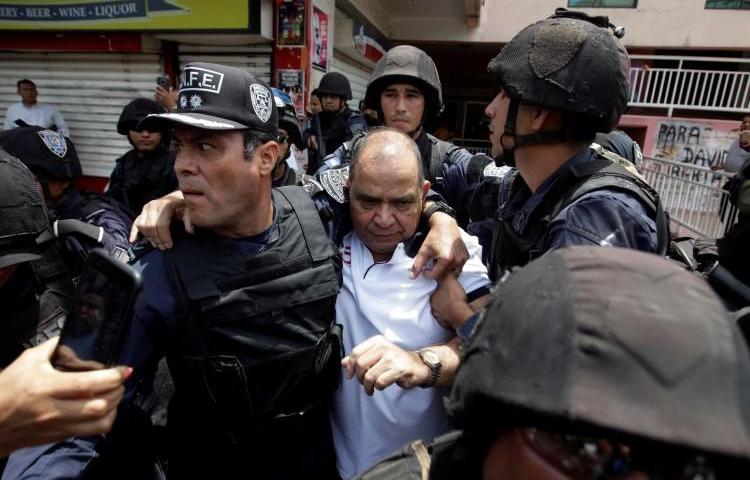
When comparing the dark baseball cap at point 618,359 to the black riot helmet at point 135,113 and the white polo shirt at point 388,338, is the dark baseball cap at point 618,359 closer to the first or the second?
the white polo shirt at point 388,338

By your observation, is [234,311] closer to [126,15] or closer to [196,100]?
[196,100]

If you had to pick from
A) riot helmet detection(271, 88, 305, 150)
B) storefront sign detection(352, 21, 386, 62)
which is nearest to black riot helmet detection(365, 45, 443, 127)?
riot helmet detection(271, 88, 305, 150)

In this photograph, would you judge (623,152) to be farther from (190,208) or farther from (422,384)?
(190,208)

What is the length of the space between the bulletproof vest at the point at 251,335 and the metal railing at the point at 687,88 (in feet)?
40.1

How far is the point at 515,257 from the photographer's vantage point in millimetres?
1801

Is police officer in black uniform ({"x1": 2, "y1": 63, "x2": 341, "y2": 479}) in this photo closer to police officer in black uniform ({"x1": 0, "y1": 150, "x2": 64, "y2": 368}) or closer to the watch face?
the watch face

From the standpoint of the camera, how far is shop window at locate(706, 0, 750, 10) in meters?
11.5

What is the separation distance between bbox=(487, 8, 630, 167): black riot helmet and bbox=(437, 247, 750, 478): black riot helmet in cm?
103

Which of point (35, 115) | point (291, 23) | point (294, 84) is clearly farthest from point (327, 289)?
point (35, 115)

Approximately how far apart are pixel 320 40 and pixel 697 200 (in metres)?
6.39

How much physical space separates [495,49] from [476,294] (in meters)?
13.2

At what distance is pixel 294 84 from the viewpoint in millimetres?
6293

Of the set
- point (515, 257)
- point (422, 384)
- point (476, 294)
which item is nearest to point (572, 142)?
point (515, 257)

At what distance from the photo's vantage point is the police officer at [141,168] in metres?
4.55
